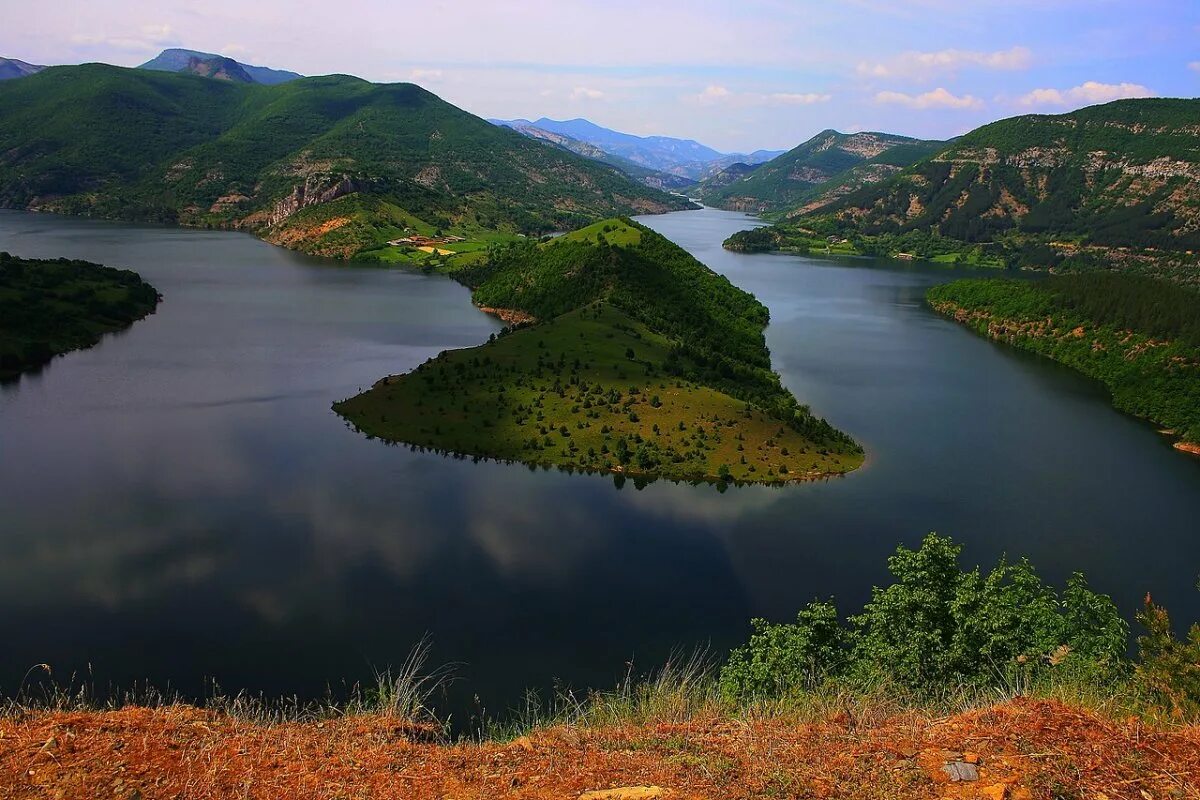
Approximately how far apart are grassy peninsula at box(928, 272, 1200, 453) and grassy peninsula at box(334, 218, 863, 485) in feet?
142

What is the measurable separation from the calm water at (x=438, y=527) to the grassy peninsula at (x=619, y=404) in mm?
3558

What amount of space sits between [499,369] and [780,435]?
1219 inches

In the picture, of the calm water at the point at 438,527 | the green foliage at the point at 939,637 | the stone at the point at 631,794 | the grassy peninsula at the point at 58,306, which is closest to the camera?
the stone at the point at 631,794

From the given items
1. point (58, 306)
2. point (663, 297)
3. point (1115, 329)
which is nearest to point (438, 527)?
point (663, 297)

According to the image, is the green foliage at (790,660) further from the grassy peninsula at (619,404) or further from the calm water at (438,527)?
the grassy peninsula at (619,404)

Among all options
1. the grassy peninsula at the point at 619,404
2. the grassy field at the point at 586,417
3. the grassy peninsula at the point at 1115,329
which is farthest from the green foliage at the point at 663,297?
the grassy peninsula at the point at 1115,329

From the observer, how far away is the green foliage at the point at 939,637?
24.2 meters

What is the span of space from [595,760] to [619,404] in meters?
58.7

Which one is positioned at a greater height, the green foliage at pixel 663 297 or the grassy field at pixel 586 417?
the green foliage at pixel 663 297

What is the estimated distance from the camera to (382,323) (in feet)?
376

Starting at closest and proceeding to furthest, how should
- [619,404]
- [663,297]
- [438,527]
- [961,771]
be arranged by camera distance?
[961,771] → [438,527] → [619,404] → [663,297]

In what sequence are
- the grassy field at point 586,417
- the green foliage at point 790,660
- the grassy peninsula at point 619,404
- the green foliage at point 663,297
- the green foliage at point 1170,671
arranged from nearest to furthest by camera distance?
the green foliage at point 1170,671 < the green foliage at point 790,660 < the grassy field at point 586,417 < the grassy peninsula at point 619,404 < the green foliage at point 663,297

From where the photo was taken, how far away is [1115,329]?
356ft

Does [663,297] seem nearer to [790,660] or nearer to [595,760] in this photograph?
[790,660]
